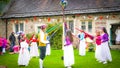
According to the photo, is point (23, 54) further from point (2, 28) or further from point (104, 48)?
point (2, 28)

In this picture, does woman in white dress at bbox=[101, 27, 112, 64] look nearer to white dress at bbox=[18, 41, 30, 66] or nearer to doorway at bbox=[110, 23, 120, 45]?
white dress at bbox=[18, 41, 30, 66]

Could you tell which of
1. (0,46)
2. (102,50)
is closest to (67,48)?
(102,50)

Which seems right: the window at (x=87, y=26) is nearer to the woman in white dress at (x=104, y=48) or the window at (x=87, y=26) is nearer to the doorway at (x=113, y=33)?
the doorway at (x=113, y=33)

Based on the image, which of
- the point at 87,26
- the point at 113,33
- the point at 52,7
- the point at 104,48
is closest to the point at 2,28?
the point at 52,7

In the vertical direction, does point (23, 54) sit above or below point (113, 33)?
below

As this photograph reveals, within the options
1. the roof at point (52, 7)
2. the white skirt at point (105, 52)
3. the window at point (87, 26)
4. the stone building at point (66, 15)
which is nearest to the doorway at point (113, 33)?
the stone building at point (66, 15)

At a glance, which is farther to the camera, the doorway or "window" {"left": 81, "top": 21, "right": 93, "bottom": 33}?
"window" {"left": 81, "top": 21, "right": 93, "bottom": 33}

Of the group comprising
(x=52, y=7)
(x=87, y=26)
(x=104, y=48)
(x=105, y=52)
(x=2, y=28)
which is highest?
(x=52, y=7)

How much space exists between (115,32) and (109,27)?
1.49 meters

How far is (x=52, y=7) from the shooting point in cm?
2878

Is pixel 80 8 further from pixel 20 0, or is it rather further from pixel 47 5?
pixel 20 0

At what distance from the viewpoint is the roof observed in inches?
1004

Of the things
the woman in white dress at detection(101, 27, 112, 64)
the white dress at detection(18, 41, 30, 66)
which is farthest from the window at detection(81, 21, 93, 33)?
the white dress at detection(18, 41, 30, 66)

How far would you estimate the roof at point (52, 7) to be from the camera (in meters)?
25.5
